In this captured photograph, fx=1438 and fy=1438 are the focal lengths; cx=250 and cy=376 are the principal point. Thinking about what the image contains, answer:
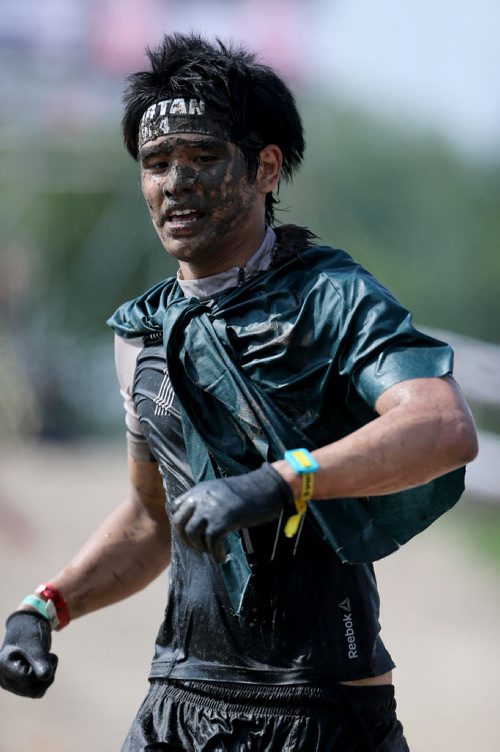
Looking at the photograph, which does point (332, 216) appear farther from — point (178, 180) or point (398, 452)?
point (398, 452)

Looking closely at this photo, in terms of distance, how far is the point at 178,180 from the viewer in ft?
9.50

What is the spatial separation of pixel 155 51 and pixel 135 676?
5257 millimetres

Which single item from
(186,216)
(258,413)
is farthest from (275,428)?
(186,216)

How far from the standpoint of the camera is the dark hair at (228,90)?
2914mm

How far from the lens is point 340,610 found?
9.32 feet

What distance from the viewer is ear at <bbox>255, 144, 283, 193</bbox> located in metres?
2.99

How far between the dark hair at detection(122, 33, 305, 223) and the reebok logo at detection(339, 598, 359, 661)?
89 cm

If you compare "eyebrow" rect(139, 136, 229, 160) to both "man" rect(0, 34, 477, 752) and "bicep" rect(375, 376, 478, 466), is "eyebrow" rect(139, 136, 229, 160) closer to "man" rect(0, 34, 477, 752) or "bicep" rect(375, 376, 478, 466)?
"man" rect(0, 34, 477, 752)

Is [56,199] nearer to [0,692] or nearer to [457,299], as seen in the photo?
[457,299]

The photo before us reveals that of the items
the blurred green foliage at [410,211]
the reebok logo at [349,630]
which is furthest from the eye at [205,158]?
the blurred green foliage at [410,211]

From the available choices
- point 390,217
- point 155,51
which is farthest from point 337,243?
point 155,51

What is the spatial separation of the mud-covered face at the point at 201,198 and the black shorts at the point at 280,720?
2.85 ft

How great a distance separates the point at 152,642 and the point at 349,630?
224 inches

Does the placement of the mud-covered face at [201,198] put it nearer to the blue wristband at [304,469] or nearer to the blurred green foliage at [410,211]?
the blue wristband at [304,469]
